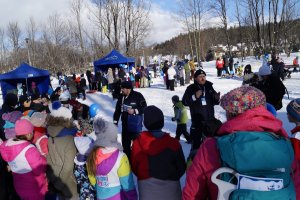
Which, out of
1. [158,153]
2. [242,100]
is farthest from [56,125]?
[242,100]

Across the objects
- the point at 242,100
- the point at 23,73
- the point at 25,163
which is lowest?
the point at 25,163

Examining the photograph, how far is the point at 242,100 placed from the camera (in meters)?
1.85

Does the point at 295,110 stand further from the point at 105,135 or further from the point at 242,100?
the point at 105,135

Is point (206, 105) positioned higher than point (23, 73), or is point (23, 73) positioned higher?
point (23, 73)

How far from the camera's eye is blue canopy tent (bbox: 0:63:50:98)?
56.7 feet

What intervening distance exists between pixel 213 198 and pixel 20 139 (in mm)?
2598

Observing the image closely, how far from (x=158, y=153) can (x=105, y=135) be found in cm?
65

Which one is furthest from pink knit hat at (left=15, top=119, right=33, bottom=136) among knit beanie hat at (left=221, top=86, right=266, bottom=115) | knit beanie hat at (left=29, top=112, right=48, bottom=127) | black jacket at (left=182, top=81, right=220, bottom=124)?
black jacket at (left=182, top=81, right=220, bottom=124)

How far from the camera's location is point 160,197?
284 cm

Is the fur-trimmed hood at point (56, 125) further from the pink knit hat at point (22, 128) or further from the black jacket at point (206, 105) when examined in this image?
the black jacket at point (206, 105)

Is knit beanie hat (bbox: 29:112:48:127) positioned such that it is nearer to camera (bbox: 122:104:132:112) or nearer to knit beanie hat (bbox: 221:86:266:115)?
camera (bbox: 122:104:132:112)

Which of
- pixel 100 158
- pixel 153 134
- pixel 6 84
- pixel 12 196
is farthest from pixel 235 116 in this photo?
pixel 6 84

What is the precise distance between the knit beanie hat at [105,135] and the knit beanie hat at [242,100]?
1523mm

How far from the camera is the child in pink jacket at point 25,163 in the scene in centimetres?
354
